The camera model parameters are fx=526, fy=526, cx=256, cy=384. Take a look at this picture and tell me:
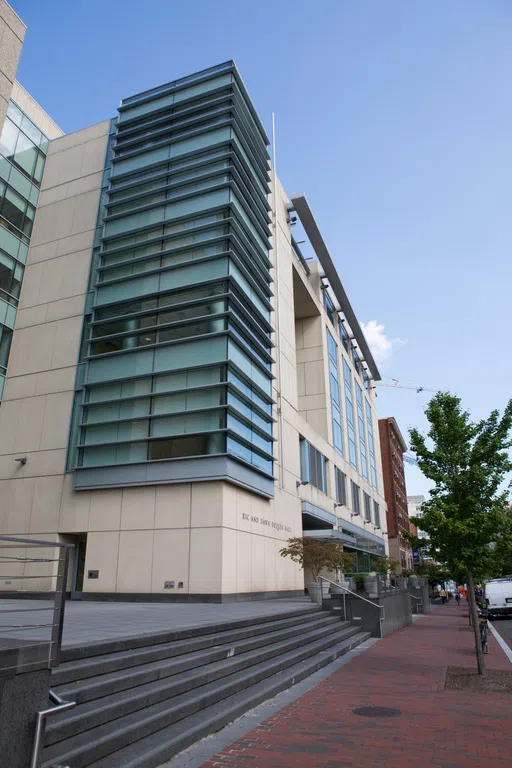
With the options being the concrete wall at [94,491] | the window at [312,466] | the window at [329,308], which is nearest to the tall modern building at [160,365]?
the concrete wall at [94,491]

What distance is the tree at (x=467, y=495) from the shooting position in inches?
477

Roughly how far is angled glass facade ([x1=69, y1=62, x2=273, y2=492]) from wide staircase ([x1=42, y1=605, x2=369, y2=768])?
11597mm

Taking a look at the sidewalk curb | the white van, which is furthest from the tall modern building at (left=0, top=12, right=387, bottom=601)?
the white van

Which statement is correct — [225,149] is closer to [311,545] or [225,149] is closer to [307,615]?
[311,545]

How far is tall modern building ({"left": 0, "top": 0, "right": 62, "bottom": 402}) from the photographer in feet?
84.5

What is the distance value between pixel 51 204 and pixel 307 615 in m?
24.2

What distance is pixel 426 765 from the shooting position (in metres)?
5.48

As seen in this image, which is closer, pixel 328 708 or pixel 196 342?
pixel 328 708

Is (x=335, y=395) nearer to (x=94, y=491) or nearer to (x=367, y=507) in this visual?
(x=367, y=507)

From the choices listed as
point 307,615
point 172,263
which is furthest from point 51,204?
point 307,615

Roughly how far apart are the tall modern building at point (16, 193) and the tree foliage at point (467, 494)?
20.6 meters

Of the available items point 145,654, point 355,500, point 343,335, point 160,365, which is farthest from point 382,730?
point 343,335

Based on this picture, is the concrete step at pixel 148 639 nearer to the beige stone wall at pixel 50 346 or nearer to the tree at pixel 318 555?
the tree at pixel 318 555

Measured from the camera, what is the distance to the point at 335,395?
A: 144ft
